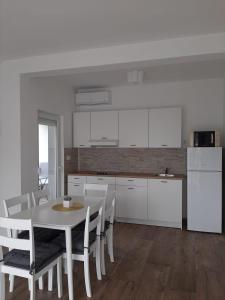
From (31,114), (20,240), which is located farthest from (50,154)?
(20,240)

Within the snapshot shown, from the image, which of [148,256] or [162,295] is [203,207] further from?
[162,295]

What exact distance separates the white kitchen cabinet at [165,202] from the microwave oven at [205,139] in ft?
2.34

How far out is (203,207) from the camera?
13.6ft

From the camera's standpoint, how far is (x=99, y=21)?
248 cm

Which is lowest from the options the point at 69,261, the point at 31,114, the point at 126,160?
the point at 69,261

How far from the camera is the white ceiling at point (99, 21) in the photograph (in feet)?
7.20

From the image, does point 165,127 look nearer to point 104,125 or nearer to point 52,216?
point 104,125

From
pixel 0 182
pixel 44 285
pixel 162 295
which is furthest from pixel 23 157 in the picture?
pixel 162 295

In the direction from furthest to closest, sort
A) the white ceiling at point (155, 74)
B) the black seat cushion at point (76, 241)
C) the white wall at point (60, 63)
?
the white ceiling at point (155, 74)
the white wall at point (60, 63)
the black seat cushion at point (76, 241)

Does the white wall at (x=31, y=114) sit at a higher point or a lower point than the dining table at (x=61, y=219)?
higher

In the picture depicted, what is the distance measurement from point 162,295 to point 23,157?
99.4 inches

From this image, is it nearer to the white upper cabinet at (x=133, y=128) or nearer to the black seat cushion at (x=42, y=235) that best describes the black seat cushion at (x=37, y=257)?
the black seat cushion at (x=42, y=235)

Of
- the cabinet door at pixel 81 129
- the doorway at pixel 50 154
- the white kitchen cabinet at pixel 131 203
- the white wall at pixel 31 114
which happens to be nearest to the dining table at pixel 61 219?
the white wall at pixel 31 114

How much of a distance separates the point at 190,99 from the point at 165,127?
0.75 meters
